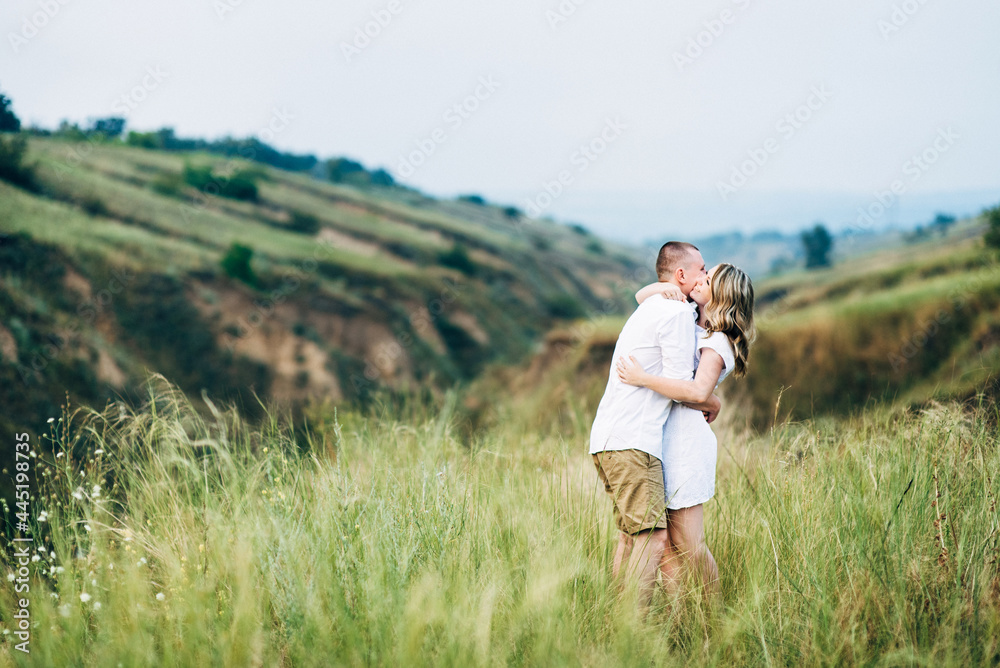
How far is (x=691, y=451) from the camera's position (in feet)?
12.3

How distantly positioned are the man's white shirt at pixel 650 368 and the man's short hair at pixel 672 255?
210 mm

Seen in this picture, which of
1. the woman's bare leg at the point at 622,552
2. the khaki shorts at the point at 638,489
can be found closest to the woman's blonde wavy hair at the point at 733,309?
the khaki shorts at the point at 638,489

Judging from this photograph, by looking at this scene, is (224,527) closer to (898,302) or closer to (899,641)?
(899,641)

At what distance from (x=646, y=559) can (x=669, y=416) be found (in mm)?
758

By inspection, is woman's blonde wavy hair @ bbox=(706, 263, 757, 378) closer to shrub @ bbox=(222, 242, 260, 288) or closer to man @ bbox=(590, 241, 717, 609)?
man @ bbox=(590, 241, 717, 609)

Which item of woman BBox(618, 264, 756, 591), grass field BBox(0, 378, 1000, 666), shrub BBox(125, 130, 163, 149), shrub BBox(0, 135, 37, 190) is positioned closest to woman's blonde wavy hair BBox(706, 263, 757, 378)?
Result: woman BBox(618, 264, 756, 591)

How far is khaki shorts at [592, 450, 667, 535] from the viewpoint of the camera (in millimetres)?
3633

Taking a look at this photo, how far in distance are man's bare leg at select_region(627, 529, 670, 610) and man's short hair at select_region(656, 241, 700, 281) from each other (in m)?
1.40

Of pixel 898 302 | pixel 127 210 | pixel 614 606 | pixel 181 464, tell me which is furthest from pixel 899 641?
pixel 127 210

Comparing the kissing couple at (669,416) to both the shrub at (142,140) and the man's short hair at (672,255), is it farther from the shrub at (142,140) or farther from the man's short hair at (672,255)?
the shrub at (142,140)

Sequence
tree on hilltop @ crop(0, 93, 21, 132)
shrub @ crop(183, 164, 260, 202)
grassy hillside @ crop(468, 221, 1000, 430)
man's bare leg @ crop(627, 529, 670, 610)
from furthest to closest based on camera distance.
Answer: shrub @ crop(183, 164, 260, 202), grassy hillside @ crop(468, 221, 1000, 430), tree on hilltop @ crop(0, 93, 21, 132), man's bare leg @ crop(627, 529, 670, 610)

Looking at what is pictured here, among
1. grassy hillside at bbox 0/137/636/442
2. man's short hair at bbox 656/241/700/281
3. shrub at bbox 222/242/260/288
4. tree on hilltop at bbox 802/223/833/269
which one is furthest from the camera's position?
tree on hilltop at bbox 802/223/833/269

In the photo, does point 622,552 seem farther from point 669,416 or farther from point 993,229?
point 993,229

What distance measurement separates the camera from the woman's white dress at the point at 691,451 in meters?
3.69
